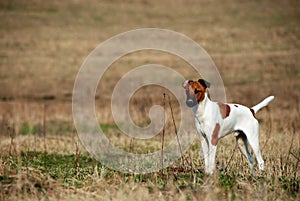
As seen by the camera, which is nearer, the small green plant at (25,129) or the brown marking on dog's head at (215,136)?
the brown marking on dog's head at (215,136)

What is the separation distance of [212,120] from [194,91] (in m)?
0.67

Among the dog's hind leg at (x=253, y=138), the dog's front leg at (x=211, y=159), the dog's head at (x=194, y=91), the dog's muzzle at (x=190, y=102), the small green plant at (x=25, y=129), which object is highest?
the dog's head at (x=194, y=91)

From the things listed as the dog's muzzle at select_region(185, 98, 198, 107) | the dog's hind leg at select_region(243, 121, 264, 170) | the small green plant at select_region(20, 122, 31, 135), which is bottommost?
the dog's hind leg at select_region(243, 121, 264, 170)

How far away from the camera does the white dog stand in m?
9.05

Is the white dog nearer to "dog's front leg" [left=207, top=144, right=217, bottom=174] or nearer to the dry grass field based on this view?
"dog's front leg" [left=207, top=144, right=217, bottom=174]

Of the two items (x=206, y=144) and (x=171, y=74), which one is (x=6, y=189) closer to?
(x=206, y=144)

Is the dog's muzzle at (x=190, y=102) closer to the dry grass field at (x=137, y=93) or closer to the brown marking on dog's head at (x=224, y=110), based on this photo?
the brown marking on dog's head at (x=224, y=110)

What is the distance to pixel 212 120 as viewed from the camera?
9258mm

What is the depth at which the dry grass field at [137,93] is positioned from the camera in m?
7.93

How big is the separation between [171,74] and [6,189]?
102ft

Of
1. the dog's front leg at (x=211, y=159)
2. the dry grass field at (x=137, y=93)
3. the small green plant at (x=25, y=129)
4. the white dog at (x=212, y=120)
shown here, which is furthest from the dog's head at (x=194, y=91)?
the small green plant at (x=25, y=129)

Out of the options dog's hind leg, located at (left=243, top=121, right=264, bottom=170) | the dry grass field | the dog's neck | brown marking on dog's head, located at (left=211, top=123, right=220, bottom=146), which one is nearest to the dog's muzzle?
the dog's neck

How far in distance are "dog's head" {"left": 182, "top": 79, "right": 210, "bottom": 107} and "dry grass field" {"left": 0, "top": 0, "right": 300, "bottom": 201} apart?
45.5 inches

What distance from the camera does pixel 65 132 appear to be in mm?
20688
